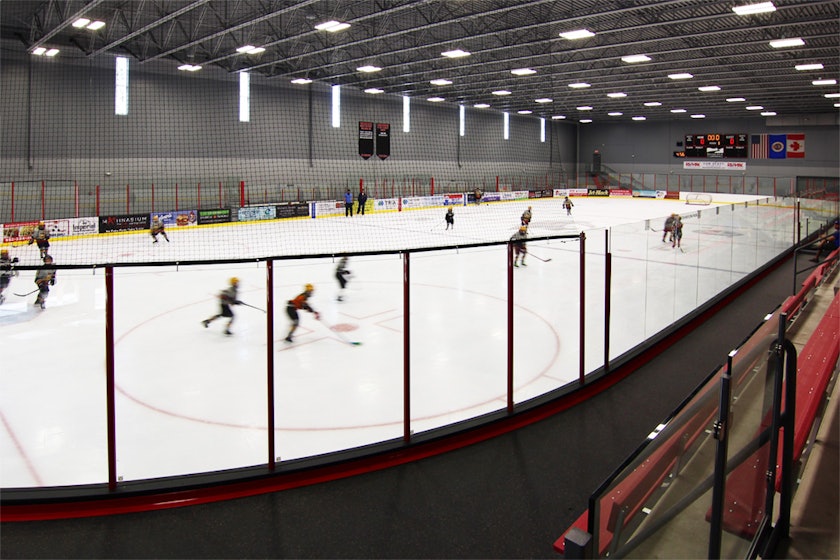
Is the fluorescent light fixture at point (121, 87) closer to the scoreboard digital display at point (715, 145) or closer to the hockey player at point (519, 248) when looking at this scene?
the hockey player at point (519, 248)

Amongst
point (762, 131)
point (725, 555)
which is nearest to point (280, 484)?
point (725, 555)

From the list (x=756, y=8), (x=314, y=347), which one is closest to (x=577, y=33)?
(x=756, y=8)

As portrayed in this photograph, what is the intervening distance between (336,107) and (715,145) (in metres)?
32.0

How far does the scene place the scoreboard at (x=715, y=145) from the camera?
152ft

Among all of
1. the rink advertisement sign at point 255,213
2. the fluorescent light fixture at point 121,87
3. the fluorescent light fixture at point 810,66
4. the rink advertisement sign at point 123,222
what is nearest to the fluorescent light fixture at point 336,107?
the rink advertisement sign at point 255,213

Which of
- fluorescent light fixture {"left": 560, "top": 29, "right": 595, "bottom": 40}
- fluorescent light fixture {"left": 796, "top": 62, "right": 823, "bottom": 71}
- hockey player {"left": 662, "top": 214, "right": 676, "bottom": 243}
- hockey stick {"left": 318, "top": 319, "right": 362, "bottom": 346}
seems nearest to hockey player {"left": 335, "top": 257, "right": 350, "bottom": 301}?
hockey stick {"left": 318, "top": 319, "right": 362, "bottom": 346}

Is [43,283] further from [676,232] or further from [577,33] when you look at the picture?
[577,33]

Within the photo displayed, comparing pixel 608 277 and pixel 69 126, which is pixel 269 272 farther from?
pixel 69 126

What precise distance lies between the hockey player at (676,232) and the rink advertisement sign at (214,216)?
793 inches

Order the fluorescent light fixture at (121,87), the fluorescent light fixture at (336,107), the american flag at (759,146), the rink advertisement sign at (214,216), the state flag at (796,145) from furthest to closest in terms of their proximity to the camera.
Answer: the american flag at (759,146), the state flag at (796,145), the fluorescent light fixture at (336,107), the rink advertisement sign at (214,216), the fluorescent light fixture at (121,87)

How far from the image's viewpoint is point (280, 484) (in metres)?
5.03

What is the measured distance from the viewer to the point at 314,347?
30.1ft

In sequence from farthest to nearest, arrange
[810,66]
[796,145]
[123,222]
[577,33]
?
[796,145] → [810,66] → [123,222] → [577,33]

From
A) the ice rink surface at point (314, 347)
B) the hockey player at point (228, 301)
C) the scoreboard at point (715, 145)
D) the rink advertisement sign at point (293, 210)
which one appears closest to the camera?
the ice rink surface at point (314, 347)
